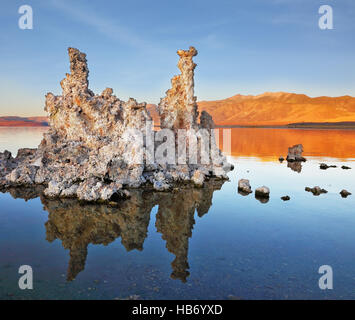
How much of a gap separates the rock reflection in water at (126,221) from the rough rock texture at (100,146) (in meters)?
1.68

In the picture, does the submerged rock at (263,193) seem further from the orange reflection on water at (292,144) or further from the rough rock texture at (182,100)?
the orange reflection on water at (292,144)

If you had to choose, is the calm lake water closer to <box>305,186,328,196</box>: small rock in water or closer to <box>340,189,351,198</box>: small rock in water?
<box>305,186,328,196</box>: small rock in water

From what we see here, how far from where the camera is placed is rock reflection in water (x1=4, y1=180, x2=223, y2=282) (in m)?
16.6

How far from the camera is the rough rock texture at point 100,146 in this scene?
29.7m

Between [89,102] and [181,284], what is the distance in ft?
91.6

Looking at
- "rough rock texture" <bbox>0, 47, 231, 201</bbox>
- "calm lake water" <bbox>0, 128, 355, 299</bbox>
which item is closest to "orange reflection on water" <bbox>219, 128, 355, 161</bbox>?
"rough rock texture" <bbox>0, 47, 231, 201</bbox>

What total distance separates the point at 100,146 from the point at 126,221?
1501 cm

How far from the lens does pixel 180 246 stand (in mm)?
17328

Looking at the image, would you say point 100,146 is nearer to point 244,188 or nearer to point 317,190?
point 244,188

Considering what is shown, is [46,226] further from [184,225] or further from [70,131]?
[70,131]

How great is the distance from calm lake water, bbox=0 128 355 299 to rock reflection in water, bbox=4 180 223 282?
7cm

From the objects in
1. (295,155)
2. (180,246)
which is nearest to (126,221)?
(180,246)

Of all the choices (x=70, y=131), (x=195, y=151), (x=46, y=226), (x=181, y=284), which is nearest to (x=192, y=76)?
(x=195, y=151)

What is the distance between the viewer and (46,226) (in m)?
20.2
